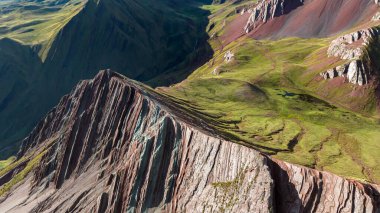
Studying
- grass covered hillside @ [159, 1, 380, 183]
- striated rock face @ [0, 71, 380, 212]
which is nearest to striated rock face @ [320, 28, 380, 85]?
grass covered hillside @ [159, 1, 380, 183]

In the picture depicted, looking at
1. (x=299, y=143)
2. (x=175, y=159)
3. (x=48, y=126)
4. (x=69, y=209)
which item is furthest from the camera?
(x=48, y=126)

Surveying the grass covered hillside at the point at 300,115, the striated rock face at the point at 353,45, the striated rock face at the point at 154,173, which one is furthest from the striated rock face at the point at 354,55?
the striated rock face at the point at 154,173

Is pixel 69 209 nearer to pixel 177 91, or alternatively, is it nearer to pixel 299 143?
pixel 299 143

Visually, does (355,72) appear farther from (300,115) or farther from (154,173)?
(154,173)

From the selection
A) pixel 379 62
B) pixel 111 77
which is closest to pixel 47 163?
pixel 111 77

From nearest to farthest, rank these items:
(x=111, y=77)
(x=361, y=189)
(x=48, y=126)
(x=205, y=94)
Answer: (x=361, y=189) → (x=111, y=77) → (x=48, y=126) → (x=205, y=94)

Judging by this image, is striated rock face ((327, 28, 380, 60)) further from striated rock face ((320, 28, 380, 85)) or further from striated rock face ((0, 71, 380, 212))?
striated rock face ((0, 71, 380, 212))

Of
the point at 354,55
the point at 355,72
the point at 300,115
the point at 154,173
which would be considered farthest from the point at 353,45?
the point at 154,173
